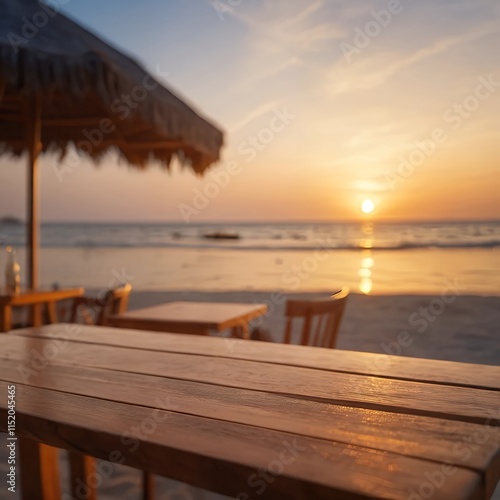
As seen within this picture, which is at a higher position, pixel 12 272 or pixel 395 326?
pixel 12 272

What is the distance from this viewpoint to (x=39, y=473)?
1.19 meters

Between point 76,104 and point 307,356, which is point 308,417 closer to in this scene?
point 307,356

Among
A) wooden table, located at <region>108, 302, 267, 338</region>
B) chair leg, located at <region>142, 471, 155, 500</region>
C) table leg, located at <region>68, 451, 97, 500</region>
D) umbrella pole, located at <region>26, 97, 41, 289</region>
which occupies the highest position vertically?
umbrella pole, located at <region>26, 97, 41, 289</region>

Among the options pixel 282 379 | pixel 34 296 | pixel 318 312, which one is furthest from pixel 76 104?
pixel 282 379

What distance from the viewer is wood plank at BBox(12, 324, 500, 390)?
40.5 inches

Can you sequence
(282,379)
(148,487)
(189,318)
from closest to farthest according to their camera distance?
(282,379)
(148,487)
(189,318)

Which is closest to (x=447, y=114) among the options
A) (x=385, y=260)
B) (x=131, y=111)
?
(x=131, y=111)

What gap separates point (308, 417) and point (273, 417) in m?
0.05

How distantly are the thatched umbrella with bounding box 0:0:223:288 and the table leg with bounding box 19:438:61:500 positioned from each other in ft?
6.93

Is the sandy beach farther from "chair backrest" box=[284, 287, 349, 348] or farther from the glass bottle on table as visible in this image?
the glass bottle on table

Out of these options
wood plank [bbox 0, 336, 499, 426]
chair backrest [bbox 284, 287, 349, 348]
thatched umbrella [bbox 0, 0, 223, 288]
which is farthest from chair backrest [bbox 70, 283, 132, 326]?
wood plank [bbox 0, 336, 499, 426]

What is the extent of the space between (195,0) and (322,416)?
3.77 meters

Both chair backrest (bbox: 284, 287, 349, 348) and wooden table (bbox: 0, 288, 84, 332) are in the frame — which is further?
wooden table (bbox: 0, 288, 84, 332)

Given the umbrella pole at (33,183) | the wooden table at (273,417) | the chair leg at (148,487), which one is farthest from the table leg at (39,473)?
the umbrella pole at (33,183)
